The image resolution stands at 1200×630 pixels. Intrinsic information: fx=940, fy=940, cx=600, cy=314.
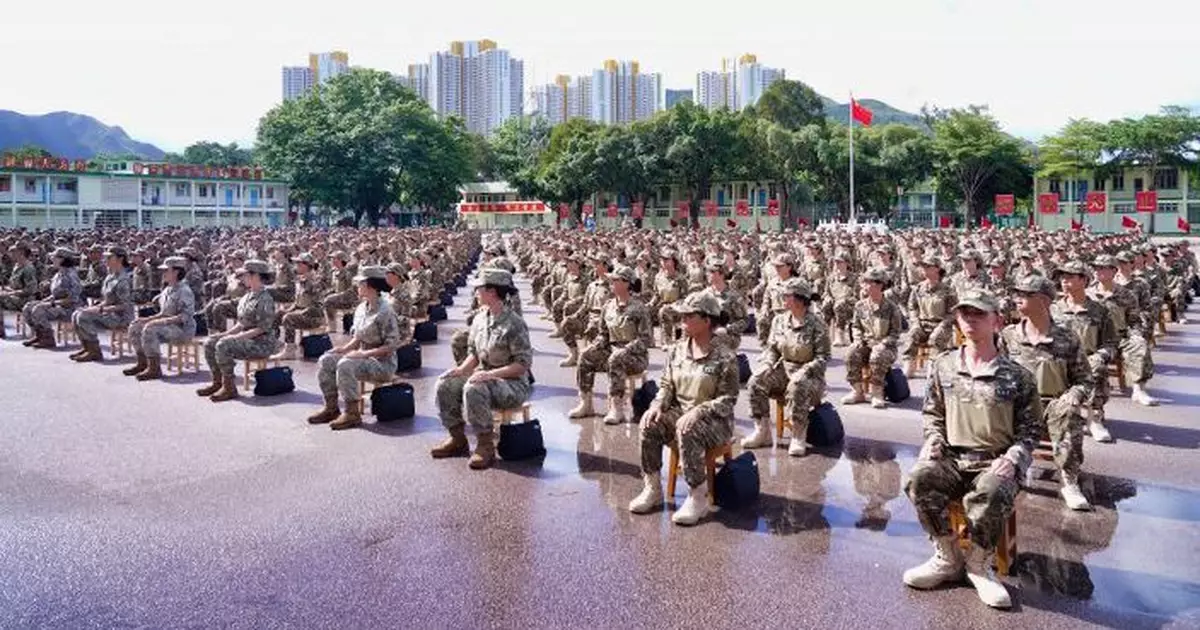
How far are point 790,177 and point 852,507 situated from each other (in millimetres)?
56995

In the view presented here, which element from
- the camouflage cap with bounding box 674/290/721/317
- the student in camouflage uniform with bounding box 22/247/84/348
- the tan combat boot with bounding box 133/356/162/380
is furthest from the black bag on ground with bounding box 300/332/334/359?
the camouflage cap with bounding box 674/290/721/317

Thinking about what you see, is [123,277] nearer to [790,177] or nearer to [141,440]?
[141,440]

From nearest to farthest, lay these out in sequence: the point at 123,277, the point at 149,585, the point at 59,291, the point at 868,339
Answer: the point at 149,585 → the point at 868,339 → the point at 123,277 → the point at 59,291

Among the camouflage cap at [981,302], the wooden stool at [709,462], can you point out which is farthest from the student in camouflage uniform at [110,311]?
the camouflage cap at [981,302]

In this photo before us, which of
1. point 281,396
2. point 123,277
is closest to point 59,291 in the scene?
point 123,277

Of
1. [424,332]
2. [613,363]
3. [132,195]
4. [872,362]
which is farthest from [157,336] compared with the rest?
[132,195]

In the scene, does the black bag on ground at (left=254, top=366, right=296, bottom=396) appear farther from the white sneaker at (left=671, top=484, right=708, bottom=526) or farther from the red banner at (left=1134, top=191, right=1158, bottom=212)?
the red banner at (left=1134, top=191, right=1158, bottom=212)

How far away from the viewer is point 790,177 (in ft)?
203

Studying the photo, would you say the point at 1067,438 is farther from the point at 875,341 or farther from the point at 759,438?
the point at 875,341

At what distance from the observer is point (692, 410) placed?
657 centimetres

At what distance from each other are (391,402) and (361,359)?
1.86ft

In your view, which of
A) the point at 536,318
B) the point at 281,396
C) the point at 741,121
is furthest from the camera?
the point at 741,121

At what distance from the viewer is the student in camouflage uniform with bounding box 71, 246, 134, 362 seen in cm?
1368

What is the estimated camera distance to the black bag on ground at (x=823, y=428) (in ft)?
27.5
